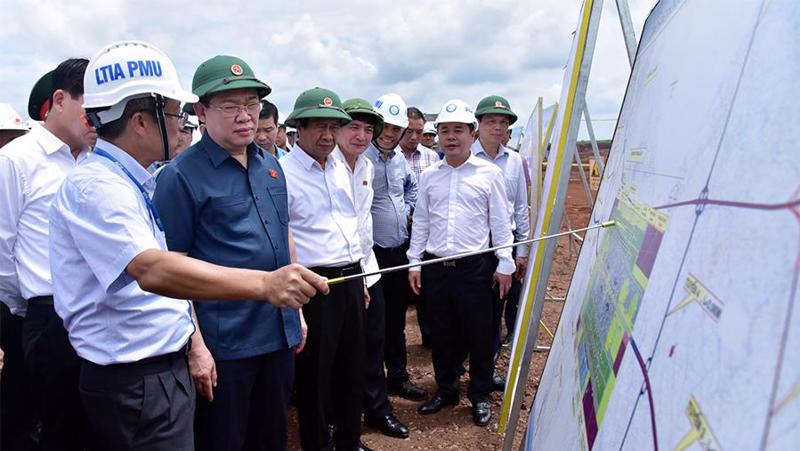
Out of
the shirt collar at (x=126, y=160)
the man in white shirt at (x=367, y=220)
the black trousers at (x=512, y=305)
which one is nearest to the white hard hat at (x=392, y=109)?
the man in white shirt at (x=367, y=220)

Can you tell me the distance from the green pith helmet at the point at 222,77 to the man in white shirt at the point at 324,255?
2.16 ft

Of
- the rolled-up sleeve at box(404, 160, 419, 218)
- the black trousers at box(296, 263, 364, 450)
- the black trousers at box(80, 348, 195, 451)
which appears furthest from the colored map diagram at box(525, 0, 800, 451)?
the rolled-up sleeve at box(404, 160, 419, 218)

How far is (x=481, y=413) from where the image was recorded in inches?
143

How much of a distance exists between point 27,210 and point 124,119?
1.07 meters

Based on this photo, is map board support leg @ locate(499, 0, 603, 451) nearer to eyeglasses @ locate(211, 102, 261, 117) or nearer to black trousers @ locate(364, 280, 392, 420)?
black trousers @ locate(364, 280, 392, 420)

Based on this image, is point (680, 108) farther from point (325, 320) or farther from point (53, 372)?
point (53, 372)

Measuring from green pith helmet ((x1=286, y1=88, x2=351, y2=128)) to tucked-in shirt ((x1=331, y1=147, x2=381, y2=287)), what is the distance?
0.35 metres

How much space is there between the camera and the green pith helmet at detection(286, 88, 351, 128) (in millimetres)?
2834

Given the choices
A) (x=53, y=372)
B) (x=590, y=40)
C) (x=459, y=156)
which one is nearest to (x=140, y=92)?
(x=53, y=372)

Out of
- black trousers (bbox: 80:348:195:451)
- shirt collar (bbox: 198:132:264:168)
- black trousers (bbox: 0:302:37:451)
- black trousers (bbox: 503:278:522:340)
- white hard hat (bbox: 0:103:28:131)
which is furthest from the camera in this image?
black trousers (bbox: 503:278:522:340)

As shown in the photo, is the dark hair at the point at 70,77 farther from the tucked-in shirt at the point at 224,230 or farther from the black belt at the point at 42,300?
the black belt at the point at 42,300

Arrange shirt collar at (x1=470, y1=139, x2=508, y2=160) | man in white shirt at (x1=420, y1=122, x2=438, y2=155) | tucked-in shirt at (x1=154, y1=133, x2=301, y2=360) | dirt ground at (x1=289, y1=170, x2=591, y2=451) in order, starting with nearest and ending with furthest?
tucked-in shirt at (x1=154, y1=133, x2=301, y2=360)
dirt ground at (x1=289, y1=170, x2=591, y2=451)
shirt collar at (x1=470, y1=139, x2=508, y2=160)
man in white shirt at (x1=420, y1=122, x2=438, y2=155)

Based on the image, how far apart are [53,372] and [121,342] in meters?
0.94

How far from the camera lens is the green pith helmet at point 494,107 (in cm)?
412
